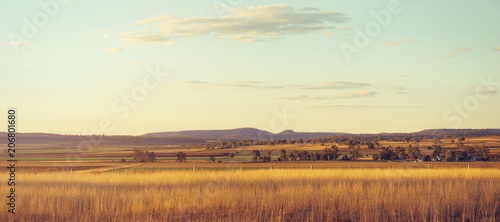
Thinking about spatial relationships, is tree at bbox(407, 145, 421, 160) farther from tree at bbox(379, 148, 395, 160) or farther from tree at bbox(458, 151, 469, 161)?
tree at bbox(458, 151, 469, 161)

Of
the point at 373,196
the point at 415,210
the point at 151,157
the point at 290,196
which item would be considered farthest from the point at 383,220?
the point at 151,157

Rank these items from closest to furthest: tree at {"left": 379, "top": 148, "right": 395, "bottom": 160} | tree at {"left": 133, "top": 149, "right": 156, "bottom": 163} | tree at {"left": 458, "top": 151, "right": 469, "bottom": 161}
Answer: tree at {"left": 458, "top": 151, "right": 469, "bottom": 161} → tree at {"left": 379, "top": 148, "right": 395, "bottom": 160} → tree at {"left": 133, "top": 149, "right": 156, "bottom": 163}

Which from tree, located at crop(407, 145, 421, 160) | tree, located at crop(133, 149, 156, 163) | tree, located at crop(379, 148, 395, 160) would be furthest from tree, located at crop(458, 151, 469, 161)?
tree, located at crop(133, 149, 156, 163)

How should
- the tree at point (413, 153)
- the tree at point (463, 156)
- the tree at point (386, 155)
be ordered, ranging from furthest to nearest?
the tree at point (386, 155), the tree at point (413, 153), the tree at point (463, 156)

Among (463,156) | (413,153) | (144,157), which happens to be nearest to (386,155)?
(413,153)

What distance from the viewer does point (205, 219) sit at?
10.6m

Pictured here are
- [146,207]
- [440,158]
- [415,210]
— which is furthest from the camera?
[440,158]

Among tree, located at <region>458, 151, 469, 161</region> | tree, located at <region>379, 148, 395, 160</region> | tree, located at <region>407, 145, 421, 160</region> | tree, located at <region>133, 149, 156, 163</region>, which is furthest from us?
tree, located at <region>133, 149, 156, 163</region>

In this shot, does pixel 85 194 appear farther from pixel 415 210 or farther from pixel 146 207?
pixel 415 210

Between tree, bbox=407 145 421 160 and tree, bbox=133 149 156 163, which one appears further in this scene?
tree, bbox=133 149 156 163

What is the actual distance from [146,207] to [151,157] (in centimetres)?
9488

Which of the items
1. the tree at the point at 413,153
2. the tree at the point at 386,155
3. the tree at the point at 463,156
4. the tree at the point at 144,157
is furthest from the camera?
the tree at the point at 144,157

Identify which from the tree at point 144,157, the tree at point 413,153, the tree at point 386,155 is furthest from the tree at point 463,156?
the tree at point 144,157

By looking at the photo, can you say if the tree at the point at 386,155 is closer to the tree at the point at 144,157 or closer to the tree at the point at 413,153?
Answer: the tree at the point at 413,153
